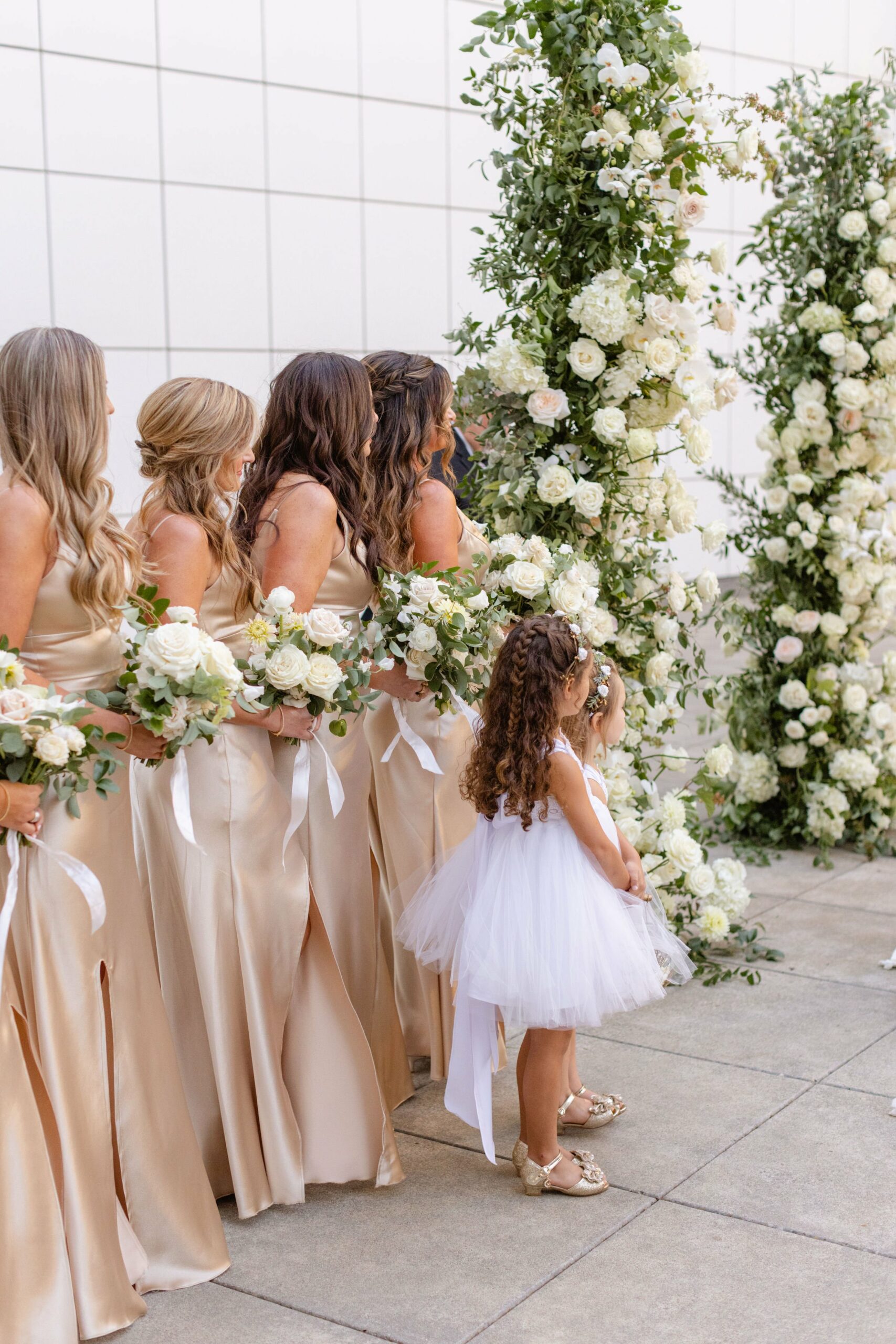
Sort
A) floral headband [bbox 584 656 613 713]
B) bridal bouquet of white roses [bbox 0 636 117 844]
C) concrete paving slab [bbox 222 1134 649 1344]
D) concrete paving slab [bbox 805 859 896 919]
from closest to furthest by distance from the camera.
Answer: bridal bouquet of white roses [bbox 0 636 117 844], concrete paving slab [bbox 222 1134 649 1344], floral headband [bbox 584 656 613 713], concrete paving slab [bbox 805 859 896 919]

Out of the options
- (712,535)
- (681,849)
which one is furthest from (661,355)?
(681,849)

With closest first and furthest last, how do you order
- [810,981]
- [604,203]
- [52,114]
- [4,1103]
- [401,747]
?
[4,1103] → [401,747] → [604,203] → [810,981] → [52,114]

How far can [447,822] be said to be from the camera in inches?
A: 162

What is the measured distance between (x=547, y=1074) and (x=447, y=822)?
2.84 feet

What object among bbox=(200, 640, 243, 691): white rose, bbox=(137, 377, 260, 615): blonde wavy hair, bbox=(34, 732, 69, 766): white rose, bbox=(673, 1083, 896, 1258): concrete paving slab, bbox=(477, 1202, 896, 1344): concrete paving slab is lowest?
bbox=(673, 1083, 896, 1258): concrete paving slab

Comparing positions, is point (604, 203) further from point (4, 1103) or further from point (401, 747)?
point (4, 1103)

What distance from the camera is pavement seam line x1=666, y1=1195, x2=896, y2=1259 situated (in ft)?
10.4

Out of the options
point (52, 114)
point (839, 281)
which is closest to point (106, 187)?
point (52, 114)

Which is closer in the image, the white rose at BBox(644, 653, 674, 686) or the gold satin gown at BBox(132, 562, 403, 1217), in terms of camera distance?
the gold satin gown at BBox(132, 562, 403, 1217)

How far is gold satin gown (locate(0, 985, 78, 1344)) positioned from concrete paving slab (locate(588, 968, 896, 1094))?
6.98 feet

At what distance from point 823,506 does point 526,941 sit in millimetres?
3523

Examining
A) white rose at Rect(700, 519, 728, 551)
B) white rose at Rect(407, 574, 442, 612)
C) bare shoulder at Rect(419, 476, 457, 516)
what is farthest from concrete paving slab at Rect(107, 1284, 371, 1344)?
white rose at Rect(700, 519, 728, 551)

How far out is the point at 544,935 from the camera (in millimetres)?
3361

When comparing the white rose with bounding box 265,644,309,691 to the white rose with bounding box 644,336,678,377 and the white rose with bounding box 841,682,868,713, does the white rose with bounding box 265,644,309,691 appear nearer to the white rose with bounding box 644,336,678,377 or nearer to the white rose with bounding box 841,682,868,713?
the white rose with bounding box 644,336,678,377
